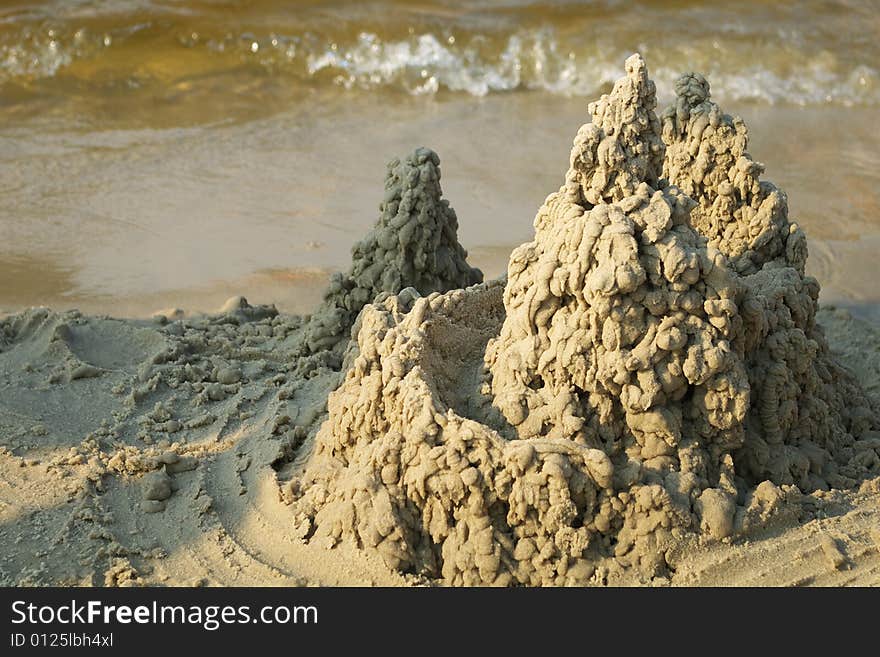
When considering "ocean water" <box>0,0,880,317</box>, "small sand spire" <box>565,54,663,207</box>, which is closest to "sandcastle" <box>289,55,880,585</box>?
"small sand spire" <box>565,54,663,207</box>

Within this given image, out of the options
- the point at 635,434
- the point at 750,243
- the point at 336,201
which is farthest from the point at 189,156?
the point at 635,434

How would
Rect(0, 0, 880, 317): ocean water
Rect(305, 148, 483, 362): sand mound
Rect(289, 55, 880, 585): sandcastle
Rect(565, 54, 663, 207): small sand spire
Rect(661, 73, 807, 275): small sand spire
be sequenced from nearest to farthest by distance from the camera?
Rect(289, 55, 880, 585): sandcastle < Rect(565, 54, 663, 207): small sand spire < Rect(661, 73, 807, 275): small sand spire < Rect(305, 148, 483, 362): sand mound < Rect(0, 0, 880, 317): ocean water

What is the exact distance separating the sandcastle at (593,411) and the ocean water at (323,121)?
2673 mm

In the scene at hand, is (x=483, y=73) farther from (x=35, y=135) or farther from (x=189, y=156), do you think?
(x=35, y=135)

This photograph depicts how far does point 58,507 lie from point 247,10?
8620 millimetres

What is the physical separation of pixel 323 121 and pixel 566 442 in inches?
266

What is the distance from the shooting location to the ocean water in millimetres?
6512

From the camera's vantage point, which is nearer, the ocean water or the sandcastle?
the sandcastle

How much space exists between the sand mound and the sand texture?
0.58 meters

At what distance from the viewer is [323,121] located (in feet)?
30.4

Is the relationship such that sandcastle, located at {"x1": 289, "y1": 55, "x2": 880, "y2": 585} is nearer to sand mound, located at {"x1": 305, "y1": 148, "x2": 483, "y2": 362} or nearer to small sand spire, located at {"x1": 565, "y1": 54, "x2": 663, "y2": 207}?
small sand spire, located at {"x1": 565, "y1": 54, "x2": 663, "y2": 207}

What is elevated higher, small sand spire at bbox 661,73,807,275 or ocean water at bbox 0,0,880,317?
small sand spire at bbox 661,73,807,275

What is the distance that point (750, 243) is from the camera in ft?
12.5

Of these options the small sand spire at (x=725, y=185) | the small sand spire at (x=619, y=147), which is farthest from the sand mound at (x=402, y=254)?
the small sand spire at (x=619, y=147)
